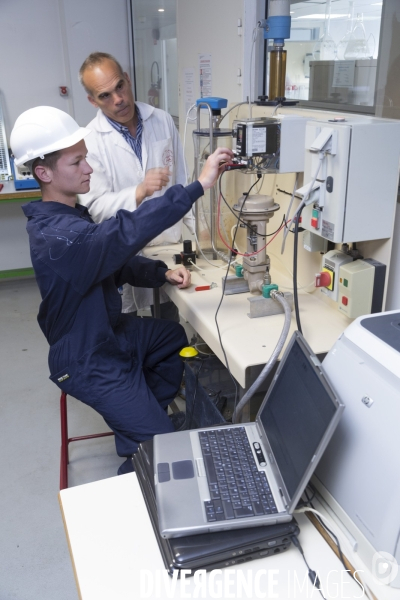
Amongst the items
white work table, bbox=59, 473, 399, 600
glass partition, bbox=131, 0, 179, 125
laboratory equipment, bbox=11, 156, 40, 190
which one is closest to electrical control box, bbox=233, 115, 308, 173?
white work table, bbox=59, 473, 399, 600

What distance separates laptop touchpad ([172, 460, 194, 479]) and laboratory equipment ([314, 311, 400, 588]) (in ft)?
0.85

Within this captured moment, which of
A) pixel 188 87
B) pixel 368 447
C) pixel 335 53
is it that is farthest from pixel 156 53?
pixel 368 447

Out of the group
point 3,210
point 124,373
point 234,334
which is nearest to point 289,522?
point 234,334

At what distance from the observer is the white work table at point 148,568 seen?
86 cm

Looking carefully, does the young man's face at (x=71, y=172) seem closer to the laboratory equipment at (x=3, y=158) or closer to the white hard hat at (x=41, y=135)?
the white hard hat at (x=41, y=135)

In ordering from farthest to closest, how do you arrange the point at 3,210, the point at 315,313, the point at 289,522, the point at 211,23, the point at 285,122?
the point at 3,210 < the point at 211,23 < the point at 315,313 < the point at 285,122 < the point at 289,522

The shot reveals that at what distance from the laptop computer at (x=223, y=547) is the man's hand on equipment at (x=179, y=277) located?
1067mm

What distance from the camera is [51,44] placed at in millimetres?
4043

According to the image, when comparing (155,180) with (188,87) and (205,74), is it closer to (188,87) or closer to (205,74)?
(205,74)

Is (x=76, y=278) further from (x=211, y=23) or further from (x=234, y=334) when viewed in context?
(x=211, y=23)

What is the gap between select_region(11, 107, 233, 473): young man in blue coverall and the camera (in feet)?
4.84

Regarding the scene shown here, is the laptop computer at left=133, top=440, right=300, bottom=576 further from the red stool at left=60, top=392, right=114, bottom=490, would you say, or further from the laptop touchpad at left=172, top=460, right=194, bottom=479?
the red stool at left=60, top=392, right=114, bottom=490

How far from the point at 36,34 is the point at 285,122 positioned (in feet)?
10.7

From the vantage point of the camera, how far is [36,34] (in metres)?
3.98
